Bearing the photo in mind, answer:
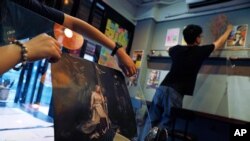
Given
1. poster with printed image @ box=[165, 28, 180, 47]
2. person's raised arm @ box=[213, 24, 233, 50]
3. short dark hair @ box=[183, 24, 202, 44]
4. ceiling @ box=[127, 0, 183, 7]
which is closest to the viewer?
short dark hair @ box=[183, 24, 202, 44]

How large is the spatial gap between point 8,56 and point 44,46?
0.07 m

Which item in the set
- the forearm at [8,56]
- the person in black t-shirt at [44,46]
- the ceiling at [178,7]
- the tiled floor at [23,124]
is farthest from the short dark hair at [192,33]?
the forearm at [8,56]

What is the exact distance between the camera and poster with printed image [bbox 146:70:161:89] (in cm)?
299

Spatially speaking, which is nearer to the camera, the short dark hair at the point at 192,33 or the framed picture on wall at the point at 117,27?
the short dark hair at the point at 192,33

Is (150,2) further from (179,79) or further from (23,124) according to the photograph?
(23,124)

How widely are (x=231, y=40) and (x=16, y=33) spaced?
2.33 m

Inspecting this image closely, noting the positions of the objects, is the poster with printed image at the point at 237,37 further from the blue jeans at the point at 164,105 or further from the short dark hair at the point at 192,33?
the blue jeans at the point at 164,105

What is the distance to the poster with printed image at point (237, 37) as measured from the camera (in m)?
2.30

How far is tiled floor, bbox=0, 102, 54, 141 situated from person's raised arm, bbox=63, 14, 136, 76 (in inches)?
13.1

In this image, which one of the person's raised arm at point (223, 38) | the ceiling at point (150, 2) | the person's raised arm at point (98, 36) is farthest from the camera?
the ceiling at point (150, 2)

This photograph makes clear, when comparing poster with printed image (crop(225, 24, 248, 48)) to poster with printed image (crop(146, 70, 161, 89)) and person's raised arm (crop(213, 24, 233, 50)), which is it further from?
poster with printed image (crop(146, 70, 161, 89))

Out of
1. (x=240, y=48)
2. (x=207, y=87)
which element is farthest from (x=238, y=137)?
(x=240, y=48)

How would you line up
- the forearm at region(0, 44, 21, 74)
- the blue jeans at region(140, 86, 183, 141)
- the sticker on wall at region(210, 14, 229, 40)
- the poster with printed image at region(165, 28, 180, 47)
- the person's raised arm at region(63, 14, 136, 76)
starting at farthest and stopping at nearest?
the poster with printed image at region(165, 28, 180, 47) → the sticker on wall at region(210, 14, 229, 40) → the blue jeans at region(140, 86, 183, 141) → the person's raised arm at region(63, 14, 136, 76) → the forearm at region(0, 44, 21, 74)

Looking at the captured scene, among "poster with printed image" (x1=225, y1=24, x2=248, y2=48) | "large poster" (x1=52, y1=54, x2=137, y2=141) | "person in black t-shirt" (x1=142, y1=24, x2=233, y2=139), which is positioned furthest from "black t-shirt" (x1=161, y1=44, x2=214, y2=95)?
"large poster" (x1=52, y1=54, x2=137, y2=141)
